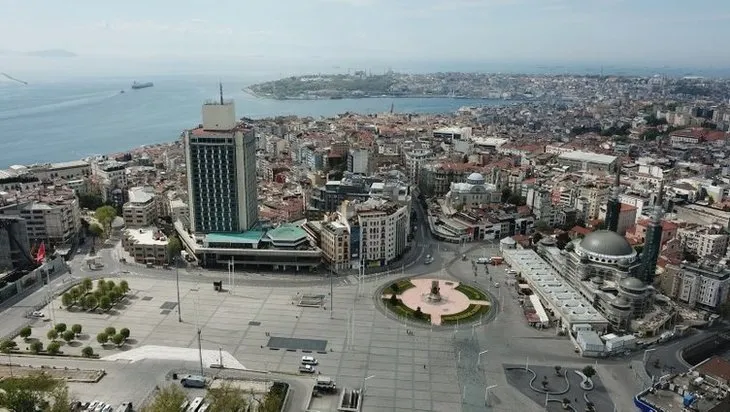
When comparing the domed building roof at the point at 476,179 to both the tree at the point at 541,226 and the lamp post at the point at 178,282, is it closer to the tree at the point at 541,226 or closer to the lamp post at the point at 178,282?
the tree at the point at 541,226

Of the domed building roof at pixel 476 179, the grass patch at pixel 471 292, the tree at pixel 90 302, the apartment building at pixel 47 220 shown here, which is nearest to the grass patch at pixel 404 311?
the grass patch at pixel 471 292

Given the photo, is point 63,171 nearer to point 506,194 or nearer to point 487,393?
point 506,194

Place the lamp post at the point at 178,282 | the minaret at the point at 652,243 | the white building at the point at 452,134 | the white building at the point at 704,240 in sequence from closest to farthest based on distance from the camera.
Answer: the lamp post at the point at 178,282 → the minaret at the point at 652,243 → the white building at the point at 704,240 → the white building at the point at 452,134

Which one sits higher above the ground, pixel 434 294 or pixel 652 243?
pixel 652 243

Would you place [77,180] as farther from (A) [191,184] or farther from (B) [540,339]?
(B) [540,339]

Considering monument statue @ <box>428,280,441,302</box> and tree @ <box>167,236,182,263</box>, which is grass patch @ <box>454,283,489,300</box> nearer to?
monument statue @ <box>428,280,441,302</box>

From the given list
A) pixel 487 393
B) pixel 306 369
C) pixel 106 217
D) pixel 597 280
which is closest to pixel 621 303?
pixel 597 280

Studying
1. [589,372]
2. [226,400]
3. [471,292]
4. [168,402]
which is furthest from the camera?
[471,292]

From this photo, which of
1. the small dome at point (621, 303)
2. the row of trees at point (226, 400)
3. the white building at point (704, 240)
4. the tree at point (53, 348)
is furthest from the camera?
the white building at point (704, 240)
